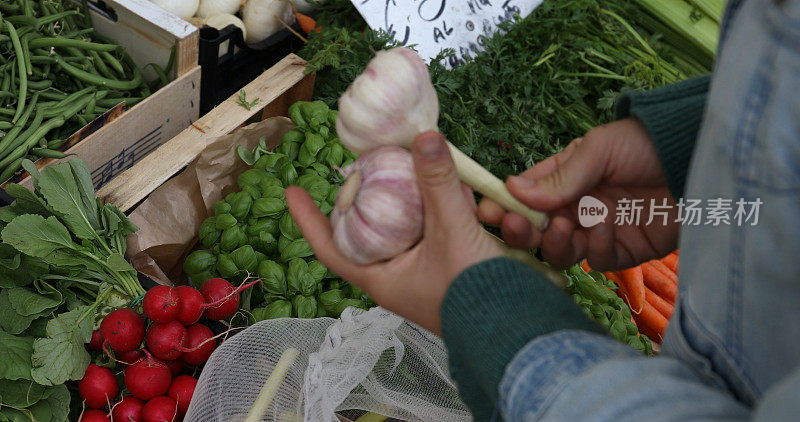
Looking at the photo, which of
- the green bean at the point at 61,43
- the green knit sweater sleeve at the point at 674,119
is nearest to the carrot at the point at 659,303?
the green knit sweater sleeve at the point at 674,119

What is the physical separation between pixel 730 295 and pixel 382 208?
527mm

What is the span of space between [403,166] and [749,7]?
0.54 meters

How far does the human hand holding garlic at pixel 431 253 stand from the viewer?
35.6 inches

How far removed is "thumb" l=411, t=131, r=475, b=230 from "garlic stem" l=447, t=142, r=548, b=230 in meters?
0.16

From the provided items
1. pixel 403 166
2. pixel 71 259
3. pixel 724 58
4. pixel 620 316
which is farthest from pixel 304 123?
pixel 724 58

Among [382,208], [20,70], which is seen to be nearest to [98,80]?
[20,70]

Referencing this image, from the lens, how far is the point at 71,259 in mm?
1510

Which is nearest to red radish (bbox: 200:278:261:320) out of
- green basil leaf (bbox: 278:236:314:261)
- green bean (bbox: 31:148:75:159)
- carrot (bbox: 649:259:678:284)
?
green basil leaf (bbox: 278:236:314:261)

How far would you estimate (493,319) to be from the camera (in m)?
0.83

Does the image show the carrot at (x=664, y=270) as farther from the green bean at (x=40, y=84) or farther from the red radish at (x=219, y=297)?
the green bean at (x=40, y=84)

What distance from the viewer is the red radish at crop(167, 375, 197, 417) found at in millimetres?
1474

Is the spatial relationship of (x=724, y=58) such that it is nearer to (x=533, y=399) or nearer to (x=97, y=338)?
(x=533, y=399)

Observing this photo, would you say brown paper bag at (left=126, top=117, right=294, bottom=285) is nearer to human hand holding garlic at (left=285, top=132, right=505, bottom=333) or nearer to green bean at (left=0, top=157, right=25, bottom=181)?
green bean at (left=0, top=157, right=25, bottom=181)

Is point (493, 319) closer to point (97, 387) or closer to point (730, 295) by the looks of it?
point (730, 295)
